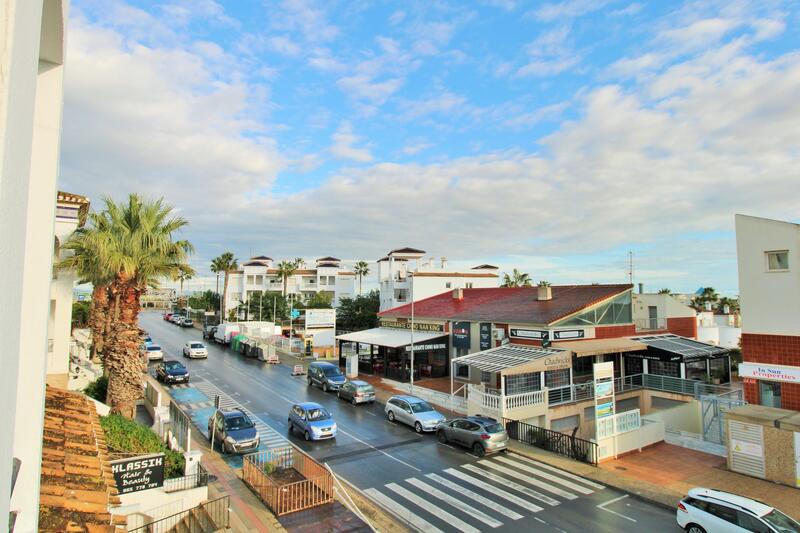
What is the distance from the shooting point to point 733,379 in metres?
41.5

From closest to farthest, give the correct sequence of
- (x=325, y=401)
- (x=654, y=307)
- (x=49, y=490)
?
(x=49, y=490), (x=325, y=401), (x=654, y=307)

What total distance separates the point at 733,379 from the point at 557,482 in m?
33.2

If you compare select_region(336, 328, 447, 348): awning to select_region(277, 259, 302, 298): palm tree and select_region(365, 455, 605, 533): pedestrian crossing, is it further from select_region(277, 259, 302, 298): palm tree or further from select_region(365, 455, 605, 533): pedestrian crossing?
select_region(277, 259, 302, 298): palm tree

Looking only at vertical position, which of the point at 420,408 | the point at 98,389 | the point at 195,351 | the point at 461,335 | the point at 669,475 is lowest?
the point at 669,475

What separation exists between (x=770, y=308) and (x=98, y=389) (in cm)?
3163

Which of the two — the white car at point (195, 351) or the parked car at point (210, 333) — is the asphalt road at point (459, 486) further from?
the parked car at point (210, 333)

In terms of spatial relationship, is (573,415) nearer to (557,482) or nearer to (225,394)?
(557,482)

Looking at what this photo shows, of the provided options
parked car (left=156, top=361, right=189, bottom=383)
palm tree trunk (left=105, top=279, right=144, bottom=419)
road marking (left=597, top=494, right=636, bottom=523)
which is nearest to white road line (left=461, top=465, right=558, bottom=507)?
road marking (left=597, top=494, right=636, bottom=523)

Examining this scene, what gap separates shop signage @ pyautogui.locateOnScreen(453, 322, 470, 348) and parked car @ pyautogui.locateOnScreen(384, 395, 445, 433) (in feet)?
32.6

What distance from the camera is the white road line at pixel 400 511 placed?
45.7 feet

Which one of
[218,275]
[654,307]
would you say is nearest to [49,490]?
[654,307]

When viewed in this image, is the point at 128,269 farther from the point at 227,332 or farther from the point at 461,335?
the point at 227,332

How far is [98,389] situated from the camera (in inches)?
909

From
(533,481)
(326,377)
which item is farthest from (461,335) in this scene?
(533,481)
